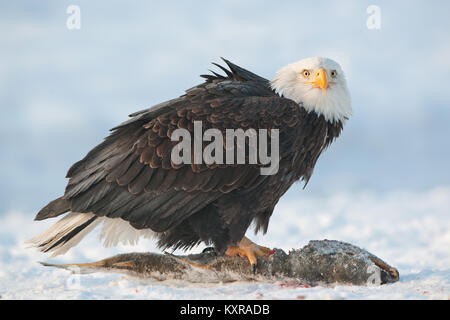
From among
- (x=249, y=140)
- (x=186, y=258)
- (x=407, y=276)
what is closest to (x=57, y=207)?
(x=186, y=258)

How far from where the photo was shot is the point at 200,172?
7.18 meters

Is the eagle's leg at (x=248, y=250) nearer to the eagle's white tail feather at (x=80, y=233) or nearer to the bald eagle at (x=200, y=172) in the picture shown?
the bald eagle at (x=200, y=172)

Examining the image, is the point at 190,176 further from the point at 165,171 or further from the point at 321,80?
the point at 321,80

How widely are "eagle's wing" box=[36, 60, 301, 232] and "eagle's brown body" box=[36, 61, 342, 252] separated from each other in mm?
12

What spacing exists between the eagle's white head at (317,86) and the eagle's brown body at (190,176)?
0.16 metres

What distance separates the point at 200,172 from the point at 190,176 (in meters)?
0.13

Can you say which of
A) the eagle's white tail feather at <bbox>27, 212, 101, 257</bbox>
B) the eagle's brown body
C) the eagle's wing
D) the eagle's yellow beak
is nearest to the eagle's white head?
the eagle's yellow beak

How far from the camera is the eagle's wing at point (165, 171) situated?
7.14 metres

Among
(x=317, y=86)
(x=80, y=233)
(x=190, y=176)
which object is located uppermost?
(x=317, y=86)

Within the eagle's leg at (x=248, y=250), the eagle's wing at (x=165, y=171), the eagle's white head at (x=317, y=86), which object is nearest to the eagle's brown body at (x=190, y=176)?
the eagle's wing at (x=165, y=171)

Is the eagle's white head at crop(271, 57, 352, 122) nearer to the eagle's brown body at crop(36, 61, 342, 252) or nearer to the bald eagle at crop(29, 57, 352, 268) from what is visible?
the bald eagle at crop(29, 57, 352, 268)

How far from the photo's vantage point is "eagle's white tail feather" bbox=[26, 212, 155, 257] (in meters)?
7.51

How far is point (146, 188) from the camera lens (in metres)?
7.23

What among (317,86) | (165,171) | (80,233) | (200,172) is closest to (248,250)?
(200,172)
